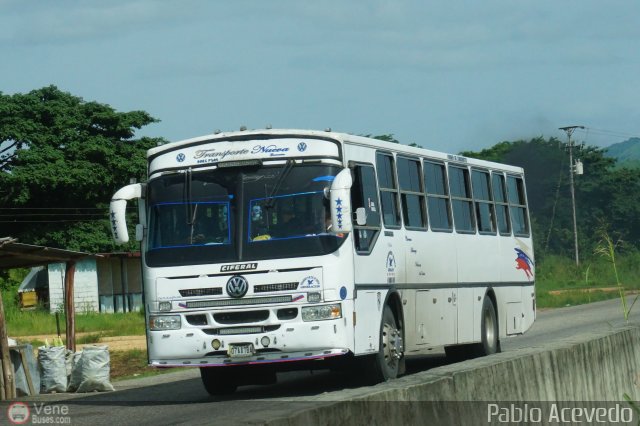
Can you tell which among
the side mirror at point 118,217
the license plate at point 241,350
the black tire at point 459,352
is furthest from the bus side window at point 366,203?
the black tire at point 459,352

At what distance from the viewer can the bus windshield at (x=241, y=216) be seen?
46.3ft

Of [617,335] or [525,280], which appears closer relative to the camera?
[617,335]

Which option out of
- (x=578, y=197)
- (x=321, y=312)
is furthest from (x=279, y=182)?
(x=578, y=197)

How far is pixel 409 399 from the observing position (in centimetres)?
700

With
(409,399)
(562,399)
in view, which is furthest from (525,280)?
(409,399)

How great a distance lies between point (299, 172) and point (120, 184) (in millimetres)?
49376

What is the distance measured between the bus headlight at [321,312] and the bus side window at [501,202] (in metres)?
7.05

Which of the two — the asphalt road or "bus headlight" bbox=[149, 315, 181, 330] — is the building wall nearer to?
the asphalt road

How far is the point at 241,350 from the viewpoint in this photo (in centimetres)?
1395

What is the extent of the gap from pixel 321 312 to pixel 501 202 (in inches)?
296

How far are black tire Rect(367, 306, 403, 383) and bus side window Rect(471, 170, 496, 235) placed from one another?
4.35 metres

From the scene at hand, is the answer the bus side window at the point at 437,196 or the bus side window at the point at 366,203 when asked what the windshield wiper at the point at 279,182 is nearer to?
the bus side window at the point at 366,203

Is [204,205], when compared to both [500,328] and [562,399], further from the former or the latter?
[500,328]

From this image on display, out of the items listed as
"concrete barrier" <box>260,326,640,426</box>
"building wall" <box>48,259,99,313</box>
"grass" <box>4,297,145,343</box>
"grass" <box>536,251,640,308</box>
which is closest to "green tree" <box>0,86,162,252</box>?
"building wall" <box>48,259,99,313</box>
